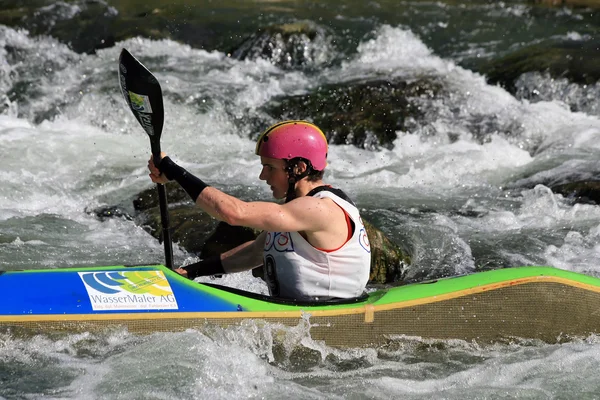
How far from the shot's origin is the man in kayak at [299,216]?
3785 millimetres

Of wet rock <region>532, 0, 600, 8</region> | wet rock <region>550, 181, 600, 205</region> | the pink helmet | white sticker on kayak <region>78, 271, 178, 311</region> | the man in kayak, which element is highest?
wet rock <region>532, 0, 600, 8</region>

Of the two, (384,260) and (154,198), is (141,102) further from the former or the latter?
(154,198)

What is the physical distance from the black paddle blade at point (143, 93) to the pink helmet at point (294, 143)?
0.56 m

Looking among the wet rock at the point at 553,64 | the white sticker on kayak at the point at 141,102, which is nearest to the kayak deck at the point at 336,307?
the white sticker on kayak at the point at 141,102

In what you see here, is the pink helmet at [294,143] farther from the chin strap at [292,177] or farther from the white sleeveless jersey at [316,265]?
the white sleeveless jersey at [316,265]

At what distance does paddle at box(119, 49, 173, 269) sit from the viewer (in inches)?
165

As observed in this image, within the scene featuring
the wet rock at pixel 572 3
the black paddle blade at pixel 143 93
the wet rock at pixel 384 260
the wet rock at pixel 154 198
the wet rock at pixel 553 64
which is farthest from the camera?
the wet rock at pixel 572 3

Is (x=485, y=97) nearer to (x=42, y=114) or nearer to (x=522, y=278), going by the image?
(x=42, y=114)

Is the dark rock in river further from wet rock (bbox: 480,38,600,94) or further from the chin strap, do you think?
wet rock (bbox: 480,38,600,94)

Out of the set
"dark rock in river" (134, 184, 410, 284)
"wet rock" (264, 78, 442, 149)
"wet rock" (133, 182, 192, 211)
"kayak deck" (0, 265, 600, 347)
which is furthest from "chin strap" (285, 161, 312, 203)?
"wet rock" (264, 78, 442, 149)

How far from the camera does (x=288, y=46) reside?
36.7 feet

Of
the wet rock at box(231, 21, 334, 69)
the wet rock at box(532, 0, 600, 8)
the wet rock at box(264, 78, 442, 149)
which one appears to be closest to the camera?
the wet rock at box(264, 78, 442, 149)

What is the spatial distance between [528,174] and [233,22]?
566cm

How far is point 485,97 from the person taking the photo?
9.48 m
